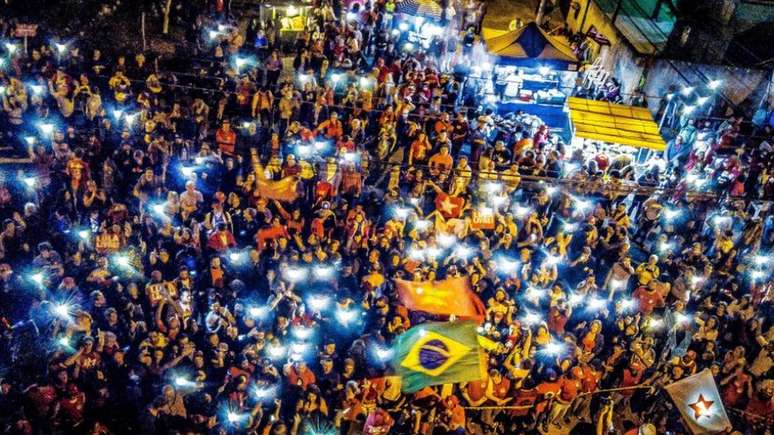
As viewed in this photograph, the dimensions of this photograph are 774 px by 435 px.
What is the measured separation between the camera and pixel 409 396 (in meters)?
10.3

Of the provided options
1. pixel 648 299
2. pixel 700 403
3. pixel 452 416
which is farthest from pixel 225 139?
pixel 700 403

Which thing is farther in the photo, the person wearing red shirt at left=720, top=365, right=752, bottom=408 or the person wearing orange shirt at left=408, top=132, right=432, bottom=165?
the person wearing orange shirt at left=408, top=132, right=432, bottom=165

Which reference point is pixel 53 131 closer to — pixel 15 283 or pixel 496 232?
pixel 15 283

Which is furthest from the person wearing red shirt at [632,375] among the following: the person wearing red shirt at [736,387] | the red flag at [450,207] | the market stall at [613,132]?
the market stall at [613,132]

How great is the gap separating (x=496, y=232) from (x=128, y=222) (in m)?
6.65

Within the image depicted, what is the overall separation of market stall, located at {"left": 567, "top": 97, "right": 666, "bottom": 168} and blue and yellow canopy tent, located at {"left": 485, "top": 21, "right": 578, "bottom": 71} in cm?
125

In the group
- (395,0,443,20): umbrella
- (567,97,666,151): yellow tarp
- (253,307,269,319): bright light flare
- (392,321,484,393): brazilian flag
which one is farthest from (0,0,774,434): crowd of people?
(395,0,443,20): umbrella

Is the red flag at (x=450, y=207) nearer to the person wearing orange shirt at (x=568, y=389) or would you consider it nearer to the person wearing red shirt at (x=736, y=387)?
the person wearing orange shirt at (x=568, y=389)

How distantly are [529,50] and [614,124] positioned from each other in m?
2.94

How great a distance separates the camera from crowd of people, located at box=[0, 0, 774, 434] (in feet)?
32.1

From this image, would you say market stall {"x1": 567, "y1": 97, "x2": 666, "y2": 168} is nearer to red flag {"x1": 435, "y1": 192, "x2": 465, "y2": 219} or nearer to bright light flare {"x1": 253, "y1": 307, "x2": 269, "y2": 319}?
red flag {"x1": 435, "y1": 192, "x2": 465, "y2": 219}

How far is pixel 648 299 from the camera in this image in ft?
39.5

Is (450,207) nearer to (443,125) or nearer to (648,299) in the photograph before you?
(443,125)

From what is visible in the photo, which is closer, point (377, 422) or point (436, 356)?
point (377, 422)
